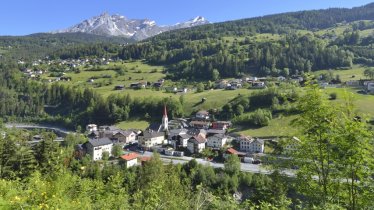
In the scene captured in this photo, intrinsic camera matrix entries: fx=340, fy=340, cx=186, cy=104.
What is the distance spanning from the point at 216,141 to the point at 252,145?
839 cm

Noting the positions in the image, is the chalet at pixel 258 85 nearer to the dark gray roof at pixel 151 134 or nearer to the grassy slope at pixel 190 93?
the grassy slope at pixel 190 93

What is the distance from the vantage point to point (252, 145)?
74.2 metres

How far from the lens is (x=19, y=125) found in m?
119

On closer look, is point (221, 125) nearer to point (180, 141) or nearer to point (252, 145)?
point (180, 141)

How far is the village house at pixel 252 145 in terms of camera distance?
2906 inches

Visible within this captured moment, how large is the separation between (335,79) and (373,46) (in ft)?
205

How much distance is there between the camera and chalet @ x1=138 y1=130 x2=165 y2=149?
82.1m

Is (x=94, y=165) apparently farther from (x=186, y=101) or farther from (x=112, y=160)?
(x=186, y=101)

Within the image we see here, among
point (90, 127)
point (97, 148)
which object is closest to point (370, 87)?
point (97, 148)

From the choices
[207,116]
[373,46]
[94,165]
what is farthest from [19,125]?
[373,46]

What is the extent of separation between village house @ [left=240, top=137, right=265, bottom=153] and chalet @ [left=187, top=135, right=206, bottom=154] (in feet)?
29.3

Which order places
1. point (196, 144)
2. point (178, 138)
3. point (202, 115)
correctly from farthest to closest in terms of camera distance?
point (202, 115)
point (178, 138)
point (196, 144)

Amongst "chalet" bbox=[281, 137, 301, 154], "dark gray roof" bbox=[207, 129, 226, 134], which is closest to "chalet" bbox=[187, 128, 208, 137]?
"dark gray roof" bbox=[207, 129, 226, 134]

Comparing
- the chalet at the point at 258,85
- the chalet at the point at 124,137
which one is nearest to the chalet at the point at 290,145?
the chalet at the point at 124,137
